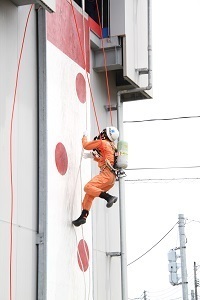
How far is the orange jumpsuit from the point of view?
39.1ft

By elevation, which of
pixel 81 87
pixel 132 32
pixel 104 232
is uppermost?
pixel 132 32

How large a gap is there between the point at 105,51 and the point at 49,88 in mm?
2719

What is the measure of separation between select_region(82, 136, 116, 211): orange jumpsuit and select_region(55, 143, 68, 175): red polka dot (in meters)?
0.34

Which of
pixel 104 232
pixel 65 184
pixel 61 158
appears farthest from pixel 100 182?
pixel 104 232

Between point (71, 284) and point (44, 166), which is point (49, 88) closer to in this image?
point (44, 166)

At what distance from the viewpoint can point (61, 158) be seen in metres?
11.7

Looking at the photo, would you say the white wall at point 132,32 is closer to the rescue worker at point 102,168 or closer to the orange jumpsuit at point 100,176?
the rescue worker at point 102,168

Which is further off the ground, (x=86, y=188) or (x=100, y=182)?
(x=100, y=182)

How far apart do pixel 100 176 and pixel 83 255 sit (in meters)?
1.23

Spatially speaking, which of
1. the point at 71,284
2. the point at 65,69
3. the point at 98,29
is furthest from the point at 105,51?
the point at 71,284

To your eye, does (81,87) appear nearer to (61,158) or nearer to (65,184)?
(61,158)

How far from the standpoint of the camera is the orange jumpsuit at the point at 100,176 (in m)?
11.9

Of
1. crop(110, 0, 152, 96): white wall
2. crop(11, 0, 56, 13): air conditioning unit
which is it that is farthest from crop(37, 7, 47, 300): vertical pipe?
crop(110, 0, 152, 96): white wall

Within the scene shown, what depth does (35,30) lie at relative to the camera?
1158 centimetres
